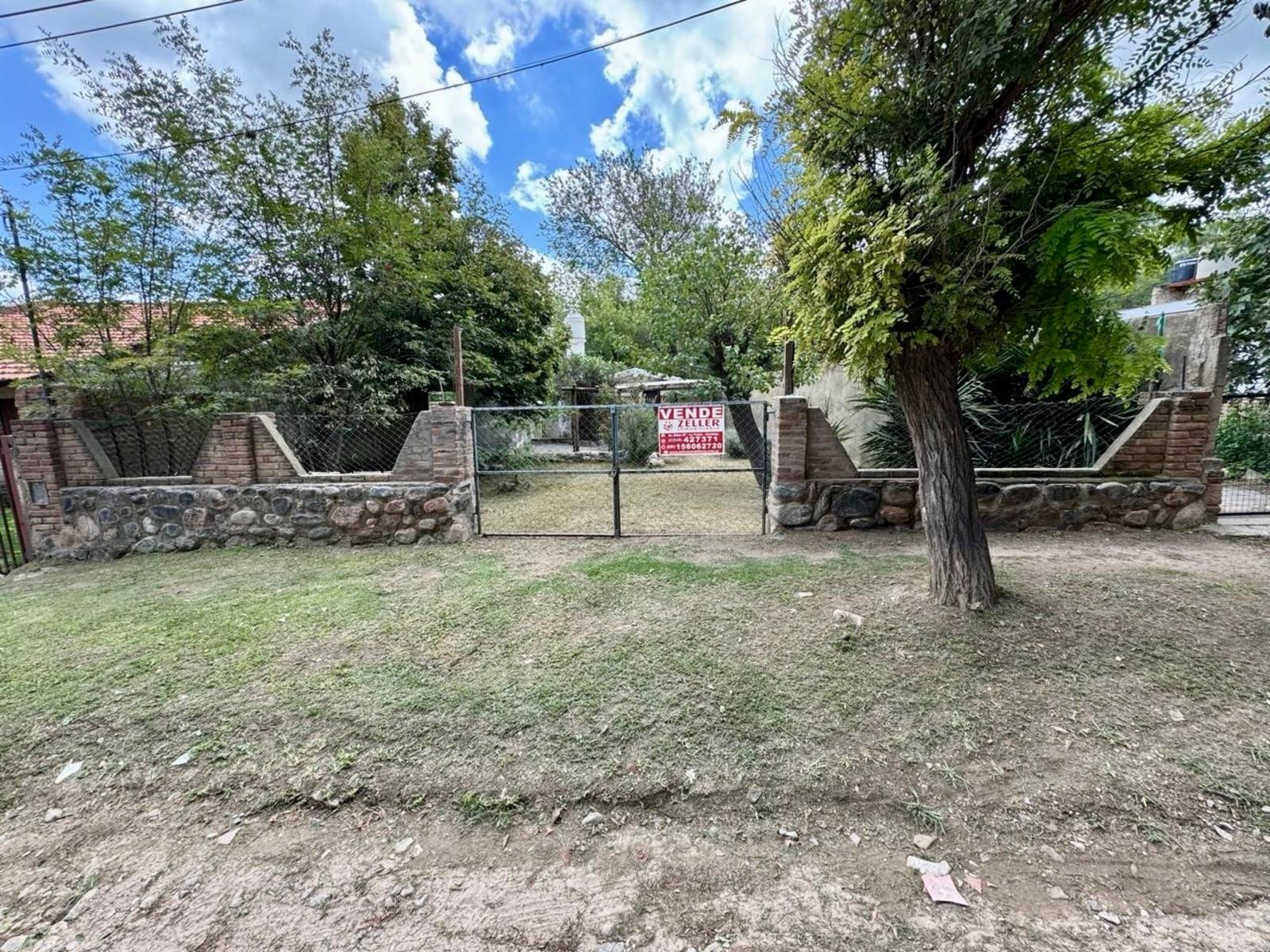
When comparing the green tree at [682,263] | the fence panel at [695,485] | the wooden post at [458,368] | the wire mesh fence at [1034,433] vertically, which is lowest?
the fence panel at [695,485]

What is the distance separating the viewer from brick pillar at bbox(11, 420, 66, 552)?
489 centimetres

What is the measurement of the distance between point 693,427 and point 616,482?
3.09 ft

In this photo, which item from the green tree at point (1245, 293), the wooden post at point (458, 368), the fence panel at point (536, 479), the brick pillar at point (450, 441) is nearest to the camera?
the brick pillar at point (450, 441)

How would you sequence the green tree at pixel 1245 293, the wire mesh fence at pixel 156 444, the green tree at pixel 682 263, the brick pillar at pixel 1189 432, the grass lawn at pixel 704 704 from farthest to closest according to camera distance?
1. the green tree at pixel 682 263
2. the green tree at pixel 1245 293
3. the wire mesh fence at pixel 156 444
4. the brick pillar at pixel 1189 432
5. the grass lawn at pixel 704 704

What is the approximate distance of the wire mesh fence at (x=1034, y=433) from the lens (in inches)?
209

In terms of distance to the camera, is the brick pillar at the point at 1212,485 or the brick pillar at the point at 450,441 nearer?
the brick pillar at the point at 1212,485

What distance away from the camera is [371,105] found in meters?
6.98

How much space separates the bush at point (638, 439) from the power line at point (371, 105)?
22.1ft

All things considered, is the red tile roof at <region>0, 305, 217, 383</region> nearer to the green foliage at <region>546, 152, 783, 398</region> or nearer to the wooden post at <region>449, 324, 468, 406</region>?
the wooden post at <region>449, 324, 468, 406</region>

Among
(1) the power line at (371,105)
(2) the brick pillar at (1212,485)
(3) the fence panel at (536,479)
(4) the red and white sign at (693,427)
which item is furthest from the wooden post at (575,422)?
(2) the brick pillar at (1212,485)

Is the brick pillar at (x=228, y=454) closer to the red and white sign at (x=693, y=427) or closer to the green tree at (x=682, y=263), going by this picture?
the red and white sign at (x=693, y=427)

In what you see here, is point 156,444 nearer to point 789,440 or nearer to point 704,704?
point 704,704

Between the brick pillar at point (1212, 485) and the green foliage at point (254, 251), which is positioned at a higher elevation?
the green foliage at point (254, 251)

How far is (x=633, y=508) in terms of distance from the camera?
6.98 meters
